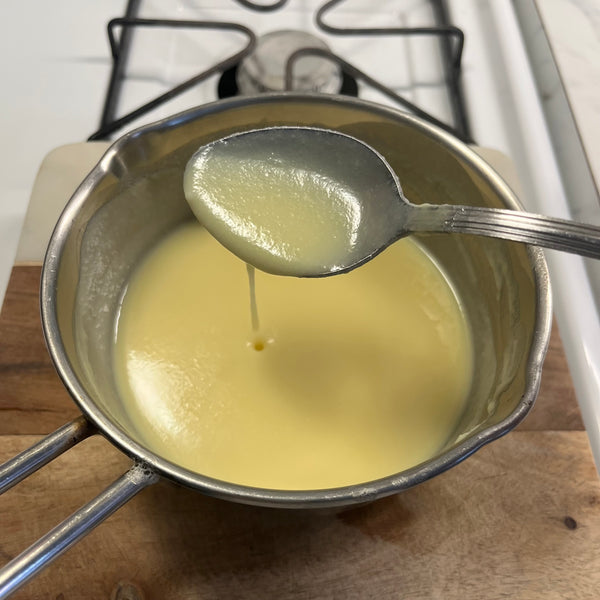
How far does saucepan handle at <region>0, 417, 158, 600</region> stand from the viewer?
0.49 meters

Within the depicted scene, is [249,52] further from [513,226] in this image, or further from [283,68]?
[513,226]

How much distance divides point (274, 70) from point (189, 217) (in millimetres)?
299

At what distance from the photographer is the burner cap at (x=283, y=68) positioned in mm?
1058

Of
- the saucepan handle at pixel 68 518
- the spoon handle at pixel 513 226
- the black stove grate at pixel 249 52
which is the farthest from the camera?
the black stove grate at pixel 249 52

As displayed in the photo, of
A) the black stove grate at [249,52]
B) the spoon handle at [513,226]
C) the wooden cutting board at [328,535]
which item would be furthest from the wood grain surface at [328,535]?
the black stove grate at [249,52]

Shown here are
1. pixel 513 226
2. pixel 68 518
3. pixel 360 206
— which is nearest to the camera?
pixel 68 518

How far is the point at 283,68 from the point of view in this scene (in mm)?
1056

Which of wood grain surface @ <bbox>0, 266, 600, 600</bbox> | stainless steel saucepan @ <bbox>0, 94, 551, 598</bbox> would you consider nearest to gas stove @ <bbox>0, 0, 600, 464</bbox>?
stainless steel saucepan @ <bbox>0, 94, 551, 598</bbox>

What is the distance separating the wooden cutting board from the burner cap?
64 cm

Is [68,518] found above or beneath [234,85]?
beneath

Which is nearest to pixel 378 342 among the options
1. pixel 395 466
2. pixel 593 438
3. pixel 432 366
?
pixel 432 366

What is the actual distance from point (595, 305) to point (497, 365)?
0.84 ft

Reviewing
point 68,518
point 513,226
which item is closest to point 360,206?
point 513,226

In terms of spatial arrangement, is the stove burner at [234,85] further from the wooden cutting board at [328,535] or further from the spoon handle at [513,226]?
the wooden cutting board at [328,535]
